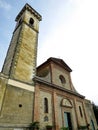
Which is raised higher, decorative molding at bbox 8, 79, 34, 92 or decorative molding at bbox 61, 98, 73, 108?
decorative molding at bbox 8, 79, 34, 92

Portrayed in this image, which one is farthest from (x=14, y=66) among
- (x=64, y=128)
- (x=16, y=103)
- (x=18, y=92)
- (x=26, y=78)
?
(x=64, y=128)

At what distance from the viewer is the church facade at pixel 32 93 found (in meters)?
8.55

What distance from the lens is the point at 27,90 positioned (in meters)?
10.1

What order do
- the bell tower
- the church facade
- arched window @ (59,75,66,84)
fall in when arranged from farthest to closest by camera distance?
1. arched window @ (59,75,66,84)
2. the bell tower
3. the church facade

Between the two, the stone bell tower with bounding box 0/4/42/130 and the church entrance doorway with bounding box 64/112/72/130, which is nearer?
the stone bell tower with bounding box 0/4/42/130

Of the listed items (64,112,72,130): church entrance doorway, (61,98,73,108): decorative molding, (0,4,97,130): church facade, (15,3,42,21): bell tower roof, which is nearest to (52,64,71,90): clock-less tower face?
(0,4,97,130): church facade

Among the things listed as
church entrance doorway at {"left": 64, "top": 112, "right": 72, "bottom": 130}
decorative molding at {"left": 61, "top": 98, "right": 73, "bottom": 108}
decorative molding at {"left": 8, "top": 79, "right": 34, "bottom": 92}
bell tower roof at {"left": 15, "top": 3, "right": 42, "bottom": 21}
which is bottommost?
church entrance doorway at {"left": 64, "top": 112, "right": 72, "bottom": 130}

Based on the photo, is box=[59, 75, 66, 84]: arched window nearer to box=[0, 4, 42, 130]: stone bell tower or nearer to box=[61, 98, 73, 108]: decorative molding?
box=[61, 98, 73, 108]: decorative molding

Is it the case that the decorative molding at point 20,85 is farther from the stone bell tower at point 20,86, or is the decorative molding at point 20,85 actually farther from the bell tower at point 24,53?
the bell tower at point 24,53

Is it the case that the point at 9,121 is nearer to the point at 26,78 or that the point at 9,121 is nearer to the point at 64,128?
the point at 26,78

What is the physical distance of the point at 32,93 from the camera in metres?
10.3

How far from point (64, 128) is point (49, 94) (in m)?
3.38

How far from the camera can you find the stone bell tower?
8.09 meters

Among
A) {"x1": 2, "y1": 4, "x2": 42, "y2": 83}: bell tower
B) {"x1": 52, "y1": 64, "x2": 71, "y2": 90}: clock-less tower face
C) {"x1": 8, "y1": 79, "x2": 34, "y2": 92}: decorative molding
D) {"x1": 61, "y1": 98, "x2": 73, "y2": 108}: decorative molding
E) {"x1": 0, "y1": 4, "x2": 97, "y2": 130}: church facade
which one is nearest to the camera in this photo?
{"x1": 0, "y1": 4, "x2": 97, "y2": 130}: church facade
